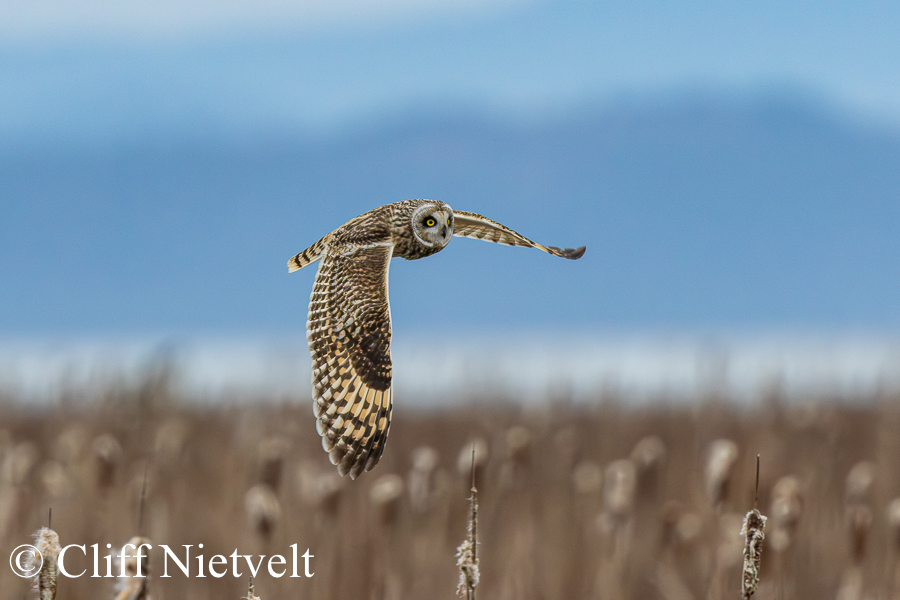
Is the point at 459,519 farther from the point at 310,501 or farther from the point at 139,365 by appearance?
the point at 139,365

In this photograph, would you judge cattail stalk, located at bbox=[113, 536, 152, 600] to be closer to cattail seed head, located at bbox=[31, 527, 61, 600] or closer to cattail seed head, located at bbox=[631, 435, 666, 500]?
cattail seed head, located at bbox=[31, 527, 61, 600]

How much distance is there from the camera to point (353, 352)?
1629 mm

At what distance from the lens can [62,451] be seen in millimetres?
4707

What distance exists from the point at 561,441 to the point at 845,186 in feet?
508

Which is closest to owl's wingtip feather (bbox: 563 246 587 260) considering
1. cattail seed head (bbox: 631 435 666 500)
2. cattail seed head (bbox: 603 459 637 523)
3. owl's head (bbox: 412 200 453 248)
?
owl's head (bbox: 412 200 453 248)

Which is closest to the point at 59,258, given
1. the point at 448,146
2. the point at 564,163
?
the point at 448,146

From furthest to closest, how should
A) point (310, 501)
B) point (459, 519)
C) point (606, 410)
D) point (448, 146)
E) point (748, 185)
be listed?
point (448, 146)
point (748, 185)
point (606, 410)
point (459, 519)
point (310, 501)

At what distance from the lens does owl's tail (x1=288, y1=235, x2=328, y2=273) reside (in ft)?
5.18

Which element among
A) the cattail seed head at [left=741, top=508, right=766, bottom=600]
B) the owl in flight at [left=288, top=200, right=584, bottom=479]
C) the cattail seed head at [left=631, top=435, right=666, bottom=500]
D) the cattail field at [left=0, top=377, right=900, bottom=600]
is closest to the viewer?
the owl in flight at [left=288, top=200, right=584, bottom=479]

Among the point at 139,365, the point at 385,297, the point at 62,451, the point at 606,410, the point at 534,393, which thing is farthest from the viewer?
the point at 534,393

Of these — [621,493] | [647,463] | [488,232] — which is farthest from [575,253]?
[647,463]

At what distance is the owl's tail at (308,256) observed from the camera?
1579mm

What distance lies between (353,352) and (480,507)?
2.31 meters

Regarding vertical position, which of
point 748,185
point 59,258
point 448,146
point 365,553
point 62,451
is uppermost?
point 448,146
